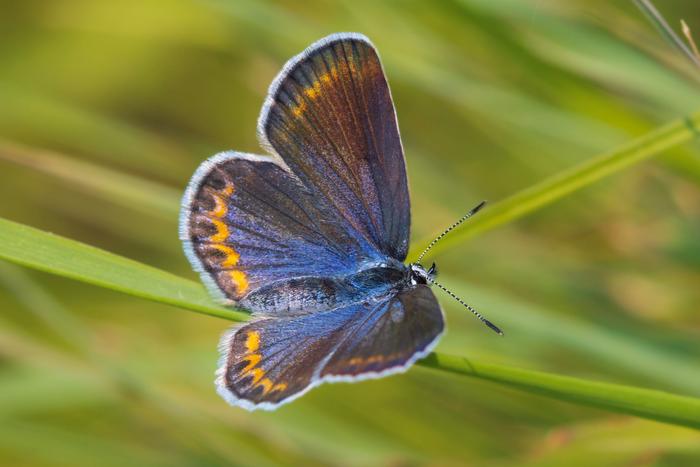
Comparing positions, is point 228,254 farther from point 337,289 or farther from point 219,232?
point 337,289

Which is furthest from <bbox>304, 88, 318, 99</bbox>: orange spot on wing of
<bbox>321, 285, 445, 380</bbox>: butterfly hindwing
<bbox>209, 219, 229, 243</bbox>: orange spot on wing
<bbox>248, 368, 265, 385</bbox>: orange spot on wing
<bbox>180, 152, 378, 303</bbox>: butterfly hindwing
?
<bbox>248, 368, 265, 385</bbox>: orange spot on wing

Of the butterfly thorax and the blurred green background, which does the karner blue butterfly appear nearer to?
the butterfly thorax

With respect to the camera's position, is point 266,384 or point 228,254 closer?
point 266,384

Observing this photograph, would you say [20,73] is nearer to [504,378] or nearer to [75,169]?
[75,169]

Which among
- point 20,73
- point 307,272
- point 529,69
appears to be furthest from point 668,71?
point 20,73

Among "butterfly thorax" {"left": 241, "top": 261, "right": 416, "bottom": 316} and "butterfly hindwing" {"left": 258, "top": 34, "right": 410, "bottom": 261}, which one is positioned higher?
"butterfly hindwing" {"left": 258, "top": 34, "right": 410, "bottom": 261}

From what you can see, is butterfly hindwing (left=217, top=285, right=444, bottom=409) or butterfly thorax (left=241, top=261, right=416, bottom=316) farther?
butterfly thorax (left=241, top=261, right=416, bottom=316)

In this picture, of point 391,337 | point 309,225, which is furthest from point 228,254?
point 391,337

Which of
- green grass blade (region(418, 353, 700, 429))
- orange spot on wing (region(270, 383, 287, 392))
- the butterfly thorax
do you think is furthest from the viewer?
the butterfly thorax
